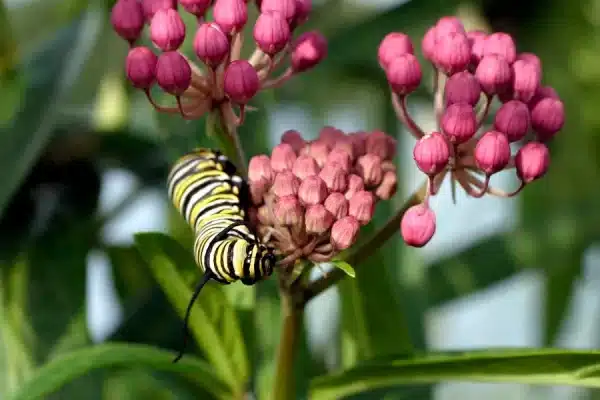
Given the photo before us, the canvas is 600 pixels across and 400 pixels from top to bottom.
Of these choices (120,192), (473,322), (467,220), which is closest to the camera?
(120,192)

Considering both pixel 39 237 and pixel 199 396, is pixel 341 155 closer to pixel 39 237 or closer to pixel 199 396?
pixel 199 396

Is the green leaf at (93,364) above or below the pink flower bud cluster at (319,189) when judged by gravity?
below

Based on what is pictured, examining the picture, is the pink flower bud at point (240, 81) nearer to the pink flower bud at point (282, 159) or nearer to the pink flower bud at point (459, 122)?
the pink flower bud at point (282, 159)

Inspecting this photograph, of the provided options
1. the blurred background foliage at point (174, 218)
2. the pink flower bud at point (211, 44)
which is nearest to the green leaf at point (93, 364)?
the blurred background foliage at point (174, 218)

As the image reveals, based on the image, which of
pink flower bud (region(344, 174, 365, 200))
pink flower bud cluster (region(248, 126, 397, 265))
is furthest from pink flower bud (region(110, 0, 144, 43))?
pink flower bud (region(344, 174, 365, 200))

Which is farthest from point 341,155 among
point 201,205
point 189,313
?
point 189,313

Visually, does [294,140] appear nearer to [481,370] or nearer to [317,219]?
[317,219]

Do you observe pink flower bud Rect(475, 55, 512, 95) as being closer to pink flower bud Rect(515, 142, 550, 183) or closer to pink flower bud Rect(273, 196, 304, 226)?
pink flower bud Rect(515, 142, 550, 183)
